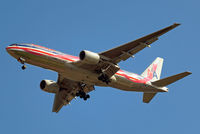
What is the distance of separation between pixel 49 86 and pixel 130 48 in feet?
43.0

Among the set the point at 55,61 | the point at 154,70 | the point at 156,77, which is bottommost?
the point at 55,61

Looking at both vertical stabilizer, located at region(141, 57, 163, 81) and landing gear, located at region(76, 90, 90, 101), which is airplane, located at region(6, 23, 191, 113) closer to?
landing gear, located at region(76, 90, 90, 101)

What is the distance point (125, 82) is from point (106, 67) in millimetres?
3489

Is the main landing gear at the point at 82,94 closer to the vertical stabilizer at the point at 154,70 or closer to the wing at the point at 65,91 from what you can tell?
the wing at the point at 65,91

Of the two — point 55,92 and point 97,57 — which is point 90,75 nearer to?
point 97,57

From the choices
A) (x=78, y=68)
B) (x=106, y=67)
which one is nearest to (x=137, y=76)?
(x=106, y=67)

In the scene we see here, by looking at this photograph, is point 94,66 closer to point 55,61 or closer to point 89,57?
point 89,57

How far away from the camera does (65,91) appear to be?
1957 inches

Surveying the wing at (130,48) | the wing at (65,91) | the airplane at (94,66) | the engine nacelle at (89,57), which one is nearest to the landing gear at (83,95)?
the airplane at (94,66)

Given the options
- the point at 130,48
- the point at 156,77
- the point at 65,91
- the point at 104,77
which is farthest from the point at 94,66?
the point at 156,77

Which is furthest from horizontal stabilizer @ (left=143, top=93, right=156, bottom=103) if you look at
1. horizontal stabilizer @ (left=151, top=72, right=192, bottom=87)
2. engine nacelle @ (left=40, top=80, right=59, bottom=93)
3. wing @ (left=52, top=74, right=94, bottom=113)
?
engine nacelle @ (left=40, top=80, right=59, bottom=93)

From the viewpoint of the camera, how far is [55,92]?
161 ft

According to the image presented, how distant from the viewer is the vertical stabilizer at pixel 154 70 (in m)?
51.0

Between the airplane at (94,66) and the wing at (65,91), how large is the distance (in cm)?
13
